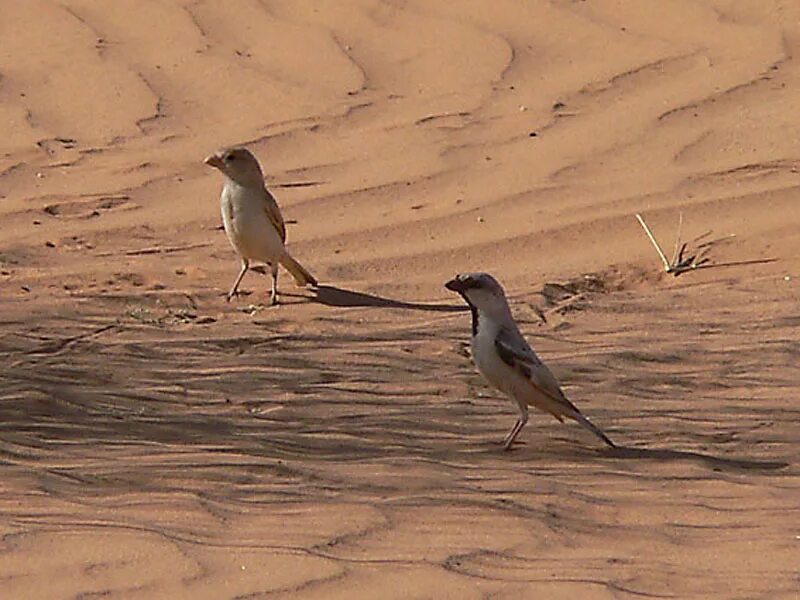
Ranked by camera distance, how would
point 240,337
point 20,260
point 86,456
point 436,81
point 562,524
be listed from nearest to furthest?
1. point 562,524
2. point 86,456
3. point 240,337
4. point 20,260
5. point 436,81

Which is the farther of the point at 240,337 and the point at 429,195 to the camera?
the point at 429,195

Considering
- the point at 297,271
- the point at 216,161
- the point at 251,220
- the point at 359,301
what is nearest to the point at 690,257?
the point at 359,301

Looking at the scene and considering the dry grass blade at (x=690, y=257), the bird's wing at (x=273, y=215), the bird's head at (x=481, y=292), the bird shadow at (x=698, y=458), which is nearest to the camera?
the bird shadow at (x=698, y=458)

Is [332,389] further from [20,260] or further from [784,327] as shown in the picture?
[20,260]

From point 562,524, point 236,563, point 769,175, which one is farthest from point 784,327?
point 236,563

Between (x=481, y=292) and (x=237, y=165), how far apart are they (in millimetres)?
3201

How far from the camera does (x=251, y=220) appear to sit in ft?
30.6

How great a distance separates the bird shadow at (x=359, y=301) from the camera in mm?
9008

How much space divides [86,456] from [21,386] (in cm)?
99

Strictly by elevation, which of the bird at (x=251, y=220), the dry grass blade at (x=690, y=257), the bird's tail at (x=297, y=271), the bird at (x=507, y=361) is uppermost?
the bird at (x=507, y=361)

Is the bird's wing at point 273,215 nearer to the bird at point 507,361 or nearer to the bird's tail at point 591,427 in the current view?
the bird at point 507,361

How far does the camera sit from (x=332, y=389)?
23.8 feet

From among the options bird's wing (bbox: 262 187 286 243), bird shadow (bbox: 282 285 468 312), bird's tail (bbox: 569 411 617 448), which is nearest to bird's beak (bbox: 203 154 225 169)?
bird's wing (bbox: 262 187 286 243)

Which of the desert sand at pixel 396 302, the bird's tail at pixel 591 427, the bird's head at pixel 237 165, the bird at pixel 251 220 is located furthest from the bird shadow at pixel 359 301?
the bird's tail at pixel 591 427
